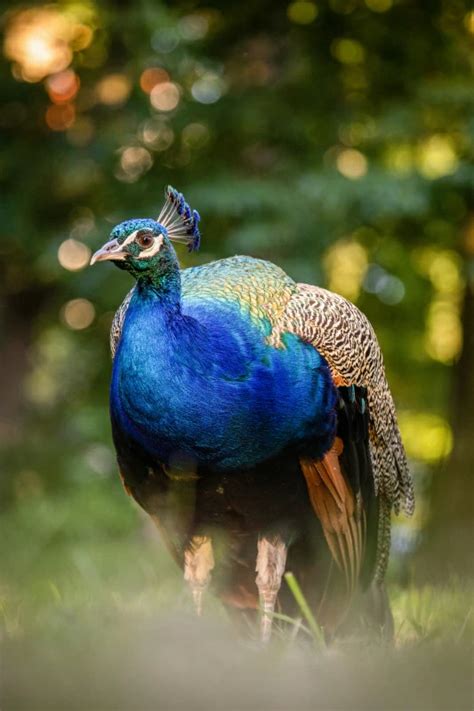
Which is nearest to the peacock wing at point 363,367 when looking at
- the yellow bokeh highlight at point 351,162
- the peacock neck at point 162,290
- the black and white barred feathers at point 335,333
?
the black and white barred feathers at point 335,333

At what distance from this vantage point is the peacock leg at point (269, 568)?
11.3ft

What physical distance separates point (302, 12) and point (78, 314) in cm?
240

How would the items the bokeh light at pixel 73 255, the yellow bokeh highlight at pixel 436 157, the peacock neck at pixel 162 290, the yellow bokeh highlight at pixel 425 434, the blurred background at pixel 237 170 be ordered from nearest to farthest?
1. the peacock neck at pixel 162 290
2. the blurred background at pixel 237 170
3. the bokeh light at pixel 73 255
4. the yellow bokeh highlight at pixel 436 157
5. the yellow bokeh highlight at pixel 425 434

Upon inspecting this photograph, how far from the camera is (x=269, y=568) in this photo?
3.44 meters

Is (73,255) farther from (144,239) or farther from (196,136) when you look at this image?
(144,239)

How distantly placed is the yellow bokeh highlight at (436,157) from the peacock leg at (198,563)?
2.90m

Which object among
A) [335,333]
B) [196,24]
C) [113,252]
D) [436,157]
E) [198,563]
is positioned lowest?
[198,563]

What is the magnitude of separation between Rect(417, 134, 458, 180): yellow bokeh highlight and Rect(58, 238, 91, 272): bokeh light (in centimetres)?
193

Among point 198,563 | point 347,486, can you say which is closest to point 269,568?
point 198,563

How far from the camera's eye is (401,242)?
250 inches

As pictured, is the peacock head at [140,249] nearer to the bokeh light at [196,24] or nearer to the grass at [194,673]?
the grass at [194,673]

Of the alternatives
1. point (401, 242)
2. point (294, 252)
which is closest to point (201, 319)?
point (294, 252)

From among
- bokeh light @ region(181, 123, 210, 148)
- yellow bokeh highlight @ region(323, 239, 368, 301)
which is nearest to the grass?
bokeh light @ region(181, 123, 210, 148)

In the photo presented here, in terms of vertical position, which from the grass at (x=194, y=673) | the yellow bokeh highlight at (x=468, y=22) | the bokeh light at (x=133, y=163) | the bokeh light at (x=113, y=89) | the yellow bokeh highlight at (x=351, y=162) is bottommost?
the grass at (x=194, y=673)
